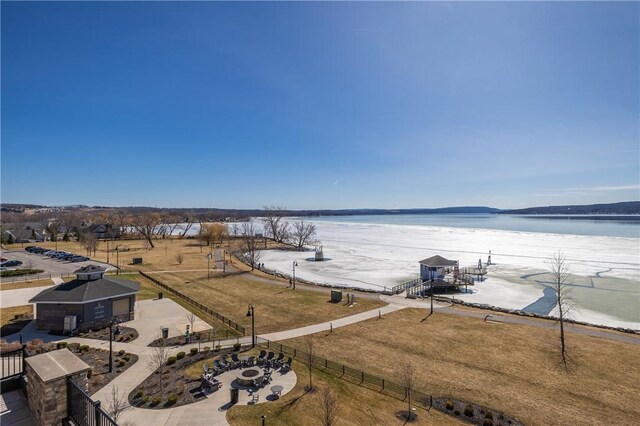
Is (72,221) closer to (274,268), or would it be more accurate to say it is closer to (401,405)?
(274,268)

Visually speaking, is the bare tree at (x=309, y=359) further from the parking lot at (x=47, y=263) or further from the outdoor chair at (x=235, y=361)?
the parking lot at (x=47, y=263)

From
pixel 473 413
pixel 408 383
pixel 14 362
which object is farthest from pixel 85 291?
pixel 473 413

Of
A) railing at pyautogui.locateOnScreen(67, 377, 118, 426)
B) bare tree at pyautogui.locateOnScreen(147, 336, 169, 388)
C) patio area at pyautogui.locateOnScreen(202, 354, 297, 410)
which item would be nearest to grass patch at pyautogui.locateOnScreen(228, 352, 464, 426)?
patio area at pyautogui.locateOnScreen(202, 354, 297, 410)

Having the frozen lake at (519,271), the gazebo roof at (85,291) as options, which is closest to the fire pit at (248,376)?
the gazebo roof at (85,291)

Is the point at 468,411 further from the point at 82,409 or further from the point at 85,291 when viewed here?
the point at 85,291

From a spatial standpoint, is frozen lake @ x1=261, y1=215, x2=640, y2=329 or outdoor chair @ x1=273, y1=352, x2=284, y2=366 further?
frozen lake @ x1=261, y1=215, x2=640, y2=329

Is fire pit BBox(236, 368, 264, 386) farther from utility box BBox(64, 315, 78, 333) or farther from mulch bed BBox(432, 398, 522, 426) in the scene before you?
utility box BBox(64, 315, 78, 333)

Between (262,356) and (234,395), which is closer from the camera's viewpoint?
(234,395)

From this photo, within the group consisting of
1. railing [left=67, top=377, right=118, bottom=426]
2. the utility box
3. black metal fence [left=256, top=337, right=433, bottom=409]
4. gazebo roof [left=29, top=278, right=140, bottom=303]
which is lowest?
black metal fence [left=256, top=337, right=433, bottom=409]
